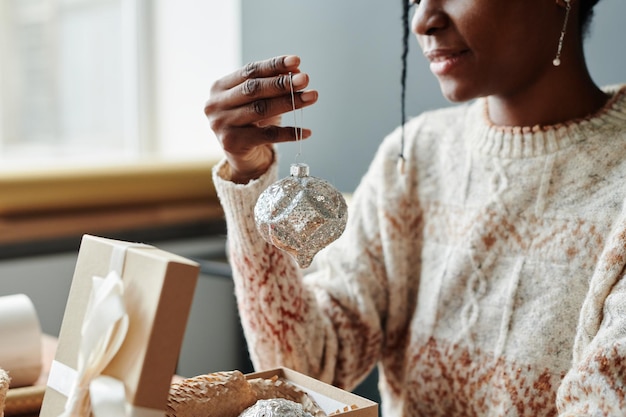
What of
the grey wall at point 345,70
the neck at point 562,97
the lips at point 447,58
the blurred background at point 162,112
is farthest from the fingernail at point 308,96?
the grey wall at point 345,70

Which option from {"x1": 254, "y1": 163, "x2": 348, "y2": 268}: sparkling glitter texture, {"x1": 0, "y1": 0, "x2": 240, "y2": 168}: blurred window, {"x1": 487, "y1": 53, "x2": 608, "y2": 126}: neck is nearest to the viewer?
{"x1": 254, "y1": 163, "x2": 348, "y2": 268}: sparkling glitter texture

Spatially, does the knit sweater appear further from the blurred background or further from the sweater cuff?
the blurred background

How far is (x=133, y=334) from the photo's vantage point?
55 cm

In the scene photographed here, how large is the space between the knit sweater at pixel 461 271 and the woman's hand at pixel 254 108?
1.1 inches

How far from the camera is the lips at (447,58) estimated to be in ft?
3.35

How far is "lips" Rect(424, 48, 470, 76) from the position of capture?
3.35 ft

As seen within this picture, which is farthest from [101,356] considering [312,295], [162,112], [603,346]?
[162,112]

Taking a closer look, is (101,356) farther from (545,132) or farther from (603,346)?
(545,132)

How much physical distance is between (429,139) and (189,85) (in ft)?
4.83

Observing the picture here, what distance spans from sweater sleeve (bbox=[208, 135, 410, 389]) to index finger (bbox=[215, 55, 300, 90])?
133mm

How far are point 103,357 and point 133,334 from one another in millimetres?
29

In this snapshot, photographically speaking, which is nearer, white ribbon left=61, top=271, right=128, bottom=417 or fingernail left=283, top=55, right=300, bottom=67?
white ribbon left=61, top=271, right=128, bottom=417

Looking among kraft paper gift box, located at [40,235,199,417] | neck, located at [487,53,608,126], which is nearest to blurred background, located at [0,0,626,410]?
neck, located at [487,53,608,126]

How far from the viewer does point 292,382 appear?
2.37 ft
